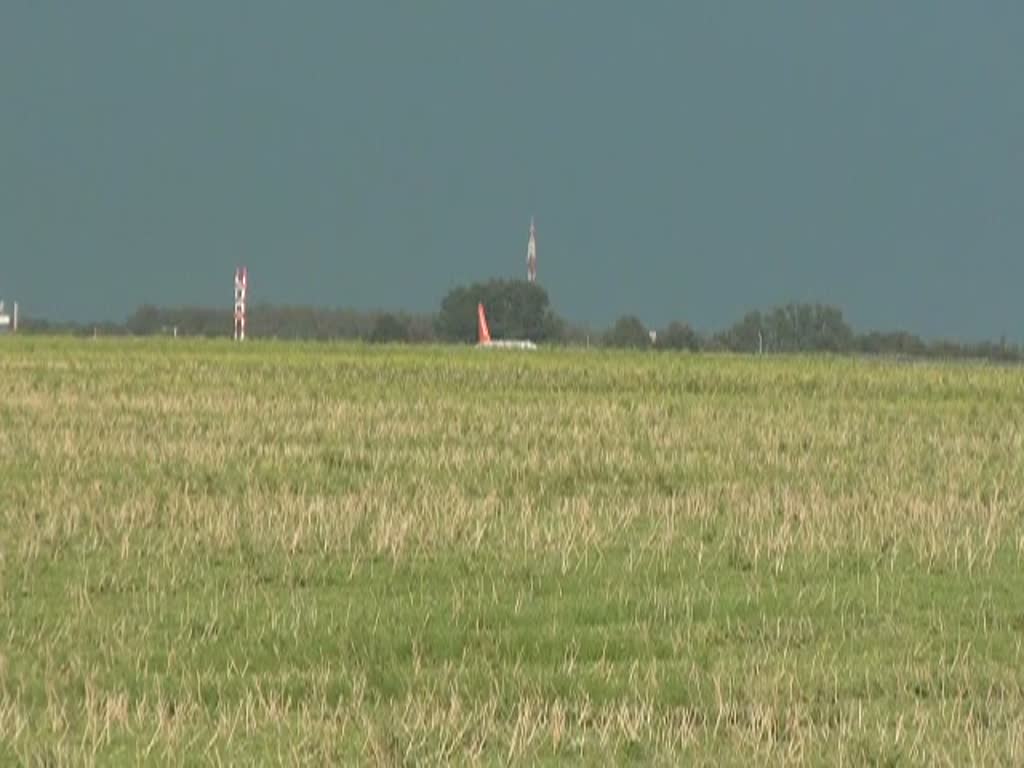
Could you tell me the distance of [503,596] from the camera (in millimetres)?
11898

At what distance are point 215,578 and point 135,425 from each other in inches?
568

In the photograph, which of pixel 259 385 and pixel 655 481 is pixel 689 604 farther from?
pixel 259 385

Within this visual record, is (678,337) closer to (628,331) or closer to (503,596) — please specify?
(628,331)

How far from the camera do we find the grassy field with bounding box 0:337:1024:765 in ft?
27.4

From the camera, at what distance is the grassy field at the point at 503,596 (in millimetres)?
8352

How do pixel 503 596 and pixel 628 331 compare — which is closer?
pixel 503 596

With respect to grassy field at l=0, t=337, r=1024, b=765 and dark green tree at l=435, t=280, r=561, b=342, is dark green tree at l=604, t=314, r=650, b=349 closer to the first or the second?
dark green tree at l=435, t=280, r=561, b=342

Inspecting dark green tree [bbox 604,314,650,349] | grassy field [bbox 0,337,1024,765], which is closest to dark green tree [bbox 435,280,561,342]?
dark green tree [bbox 604,314,650,349]

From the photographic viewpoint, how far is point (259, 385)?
123ft

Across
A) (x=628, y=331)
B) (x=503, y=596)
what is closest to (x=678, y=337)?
(x=628, y=331)

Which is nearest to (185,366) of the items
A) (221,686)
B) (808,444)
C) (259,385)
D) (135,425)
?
(259,385)

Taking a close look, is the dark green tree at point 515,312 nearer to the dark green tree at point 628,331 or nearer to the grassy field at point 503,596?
the dark green tree at point 628,331

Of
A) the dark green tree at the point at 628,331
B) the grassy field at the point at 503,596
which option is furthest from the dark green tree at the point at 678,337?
the grassy field at the point at 503,596

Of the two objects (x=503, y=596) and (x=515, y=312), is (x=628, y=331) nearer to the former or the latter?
(x=515, y=312)
